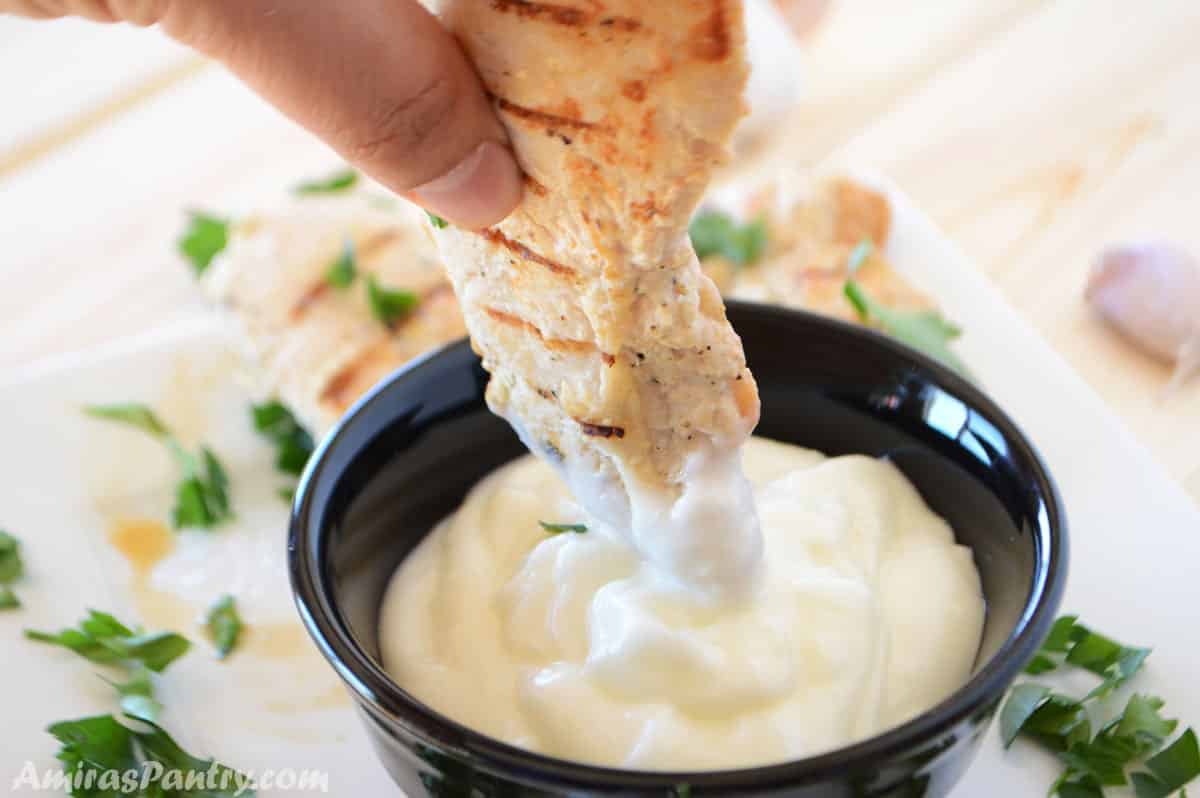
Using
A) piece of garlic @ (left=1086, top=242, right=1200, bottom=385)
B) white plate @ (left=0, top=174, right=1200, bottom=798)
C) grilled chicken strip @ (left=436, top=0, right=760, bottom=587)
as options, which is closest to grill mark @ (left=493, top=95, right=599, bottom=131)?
grilled chicken strip @ (left=436, top=0, right=760, bottom=587)

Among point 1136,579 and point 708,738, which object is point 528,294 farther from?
point 1136,579

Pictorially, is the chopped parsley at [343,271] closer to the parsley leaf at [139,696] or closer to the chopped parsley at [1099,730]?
the parsley leaf at [139,696]

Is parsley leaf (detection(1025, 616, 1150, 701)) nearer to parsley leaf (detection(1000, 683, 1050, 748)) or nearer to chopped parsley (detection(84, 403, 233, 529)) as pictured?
parsley leaf (detection(1000, 683, 1050, 748))

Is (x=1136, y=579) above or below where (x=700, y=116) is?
below

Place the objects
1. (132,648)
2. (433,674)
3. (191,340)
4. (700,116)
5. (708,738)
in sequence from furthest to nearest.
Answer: (191,340)
(132,648)
(433,674)
(708,738)
(700,116)

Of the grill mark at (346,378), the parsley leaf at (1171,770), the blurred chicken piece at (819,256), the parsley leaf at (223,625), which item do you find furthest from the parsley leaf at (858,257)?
the parsley leaf at (223,625)

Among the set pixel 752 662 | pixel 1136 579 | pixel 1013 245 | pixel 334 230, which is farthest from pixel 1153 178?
pixel 752 662

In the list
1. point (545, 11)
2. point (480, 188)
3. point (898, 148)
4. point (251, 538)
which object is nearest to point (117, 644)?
point (251, 538)
